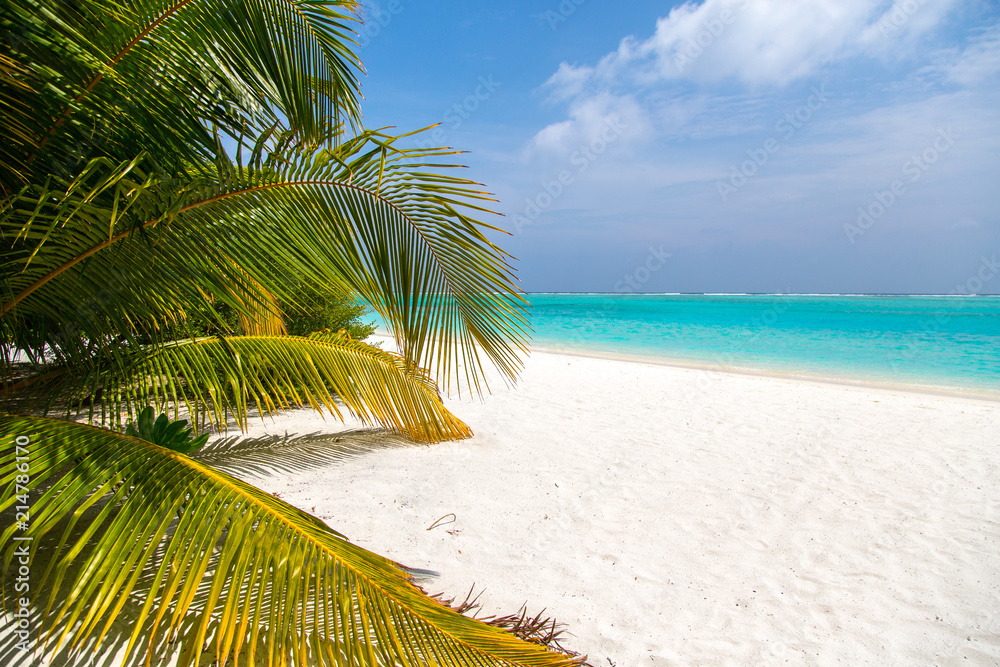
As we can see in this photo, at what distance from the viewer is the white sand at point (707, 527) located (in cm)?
263

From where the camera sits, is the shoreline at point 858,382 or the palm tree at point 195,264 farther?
the shoreline at point 858,382

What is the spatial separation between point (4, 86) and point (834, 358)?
55.4 feet

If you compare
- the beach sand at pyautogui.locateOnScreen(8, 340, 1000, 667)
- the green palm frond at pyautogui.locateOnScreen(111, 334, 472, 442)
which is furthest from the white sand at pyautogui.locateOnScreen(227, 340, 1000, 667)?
the green palm frond at pyautogui.locateOnScreen(111, 334, 472, 442)

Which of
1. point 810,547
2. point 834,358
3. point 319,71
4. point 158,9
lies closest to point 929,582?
point 810,547

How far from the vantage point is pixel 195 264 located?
2172 millimetres

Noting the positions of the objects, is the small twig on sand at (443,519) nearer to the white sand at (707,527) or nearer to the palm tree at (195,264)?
the white sand at (707,527)

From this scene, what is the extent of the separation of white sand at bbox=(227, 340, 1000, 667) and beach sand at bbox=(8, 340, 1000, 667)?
0.01 meters

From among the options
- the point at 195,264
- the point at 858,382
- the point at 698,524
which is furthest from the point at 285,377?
the point at 858,382

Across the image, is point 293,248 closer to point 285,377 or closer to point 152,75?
point 152,75

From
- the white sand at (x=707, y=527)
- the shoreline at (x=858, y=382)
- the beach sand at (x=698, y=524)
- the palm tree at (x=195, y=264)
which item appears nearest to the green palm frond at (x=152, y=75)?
the palm tree at (x=195, y=264)

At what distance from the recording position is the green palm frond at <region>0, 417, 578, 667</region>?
4.83 ft

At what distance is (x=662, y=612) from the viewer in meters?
2.73

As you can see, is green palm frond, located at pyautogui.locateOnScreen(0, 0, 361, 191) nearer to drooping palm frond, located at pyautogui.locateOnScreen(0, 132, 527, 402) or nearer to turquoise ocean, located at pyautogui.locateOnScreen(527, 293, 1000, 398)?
drooping palm frond, located at pyautogui.locateOnScreen(0, 132, 527, 402)

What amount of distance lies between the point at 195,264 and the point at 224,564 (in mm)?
1234
